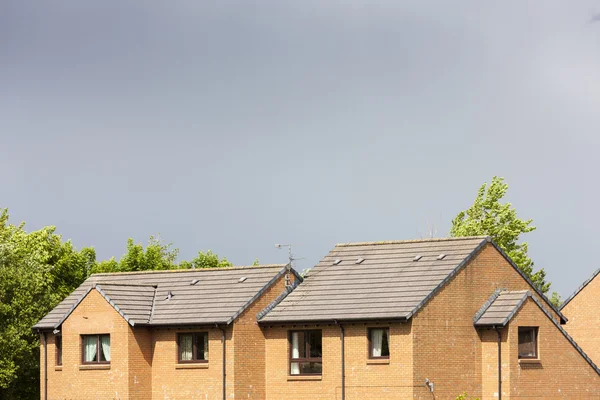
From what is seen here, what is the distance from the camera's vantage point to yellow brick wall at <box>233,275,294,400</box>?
5519 centimetres

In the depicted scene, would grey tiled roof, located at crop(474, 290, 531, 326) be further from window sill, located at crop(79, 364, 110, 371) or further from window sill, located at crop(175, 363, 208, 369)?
window sill, located at crop(79, 364, 110, 371)

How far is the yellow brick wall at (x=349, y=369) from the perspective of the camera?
169ft

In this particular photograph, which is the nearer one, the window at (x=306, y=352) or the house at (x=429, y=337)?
the house at (x=429, y=337)

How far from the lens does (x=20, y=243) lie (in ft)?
242

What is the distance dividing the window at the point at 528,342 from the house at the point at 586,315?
9099 millimetres

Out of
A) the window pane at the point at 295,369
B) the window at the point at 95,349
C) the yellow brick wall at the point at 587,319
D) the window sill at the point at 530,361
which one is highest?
the yellow brick wall at the point at 587,319

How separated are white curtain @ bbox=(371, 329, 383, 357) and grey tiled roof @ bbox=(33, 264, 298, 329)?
6.03 meters

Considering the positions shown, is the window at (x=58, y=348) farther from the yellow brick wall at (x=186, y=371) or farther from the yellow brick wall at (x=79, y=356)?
the yellow brick wall at (x=186, y=371)

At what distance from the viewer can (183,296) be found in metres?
58.8

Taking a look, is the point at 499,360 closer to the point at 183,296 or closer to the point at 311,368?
the point at 311,368

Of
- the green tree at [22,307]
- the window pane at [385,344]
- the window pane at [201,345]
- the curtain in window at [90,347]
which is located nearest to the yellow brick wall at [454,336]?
the window pane at [385,344]

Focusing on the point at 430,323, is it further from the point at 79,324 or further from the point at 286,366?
the point at 79,324

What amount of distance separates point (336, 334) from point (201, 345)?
21.4 ft

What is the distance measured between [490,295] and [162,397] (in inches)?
586
